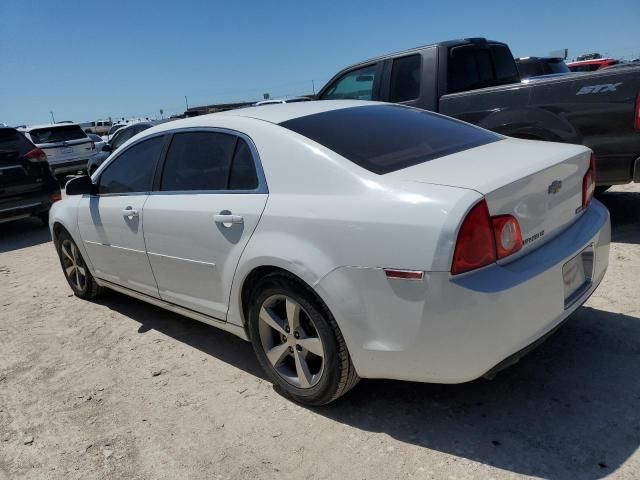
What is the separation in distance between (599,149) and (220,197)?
11.4 ft

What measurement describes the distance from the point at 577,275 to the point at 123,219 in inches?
116

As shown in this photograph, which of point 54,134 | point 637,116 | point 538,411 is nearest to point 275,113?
point 538,411

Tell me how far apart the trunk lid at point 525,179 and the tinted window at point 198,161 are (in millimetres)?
1141

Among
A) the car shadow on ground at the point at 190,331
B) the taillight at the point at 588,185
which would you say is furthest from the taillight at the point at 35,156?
the taillight at the point at 588,185

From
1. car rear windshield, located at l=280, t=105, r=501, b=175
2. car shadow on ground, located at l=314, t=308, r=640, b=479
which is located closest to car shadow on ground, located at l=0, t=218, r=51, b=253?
car rear windshield, located at l=280, t=105, r=501, b=175

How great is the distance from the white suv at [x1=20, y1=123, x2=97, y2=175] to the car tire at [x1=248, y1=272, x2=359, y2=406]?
1281 cm

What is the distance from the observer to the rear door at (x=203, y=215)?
2.98 metres

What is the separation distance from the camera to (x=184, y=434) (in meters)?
2.86

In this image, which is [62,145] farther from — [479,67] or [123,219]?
[123,219]

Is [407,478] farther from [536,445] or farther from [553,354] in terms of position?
[553,354]

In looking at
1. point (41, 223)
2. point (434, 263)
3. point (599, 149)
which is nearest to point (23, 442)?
point (434, 263)

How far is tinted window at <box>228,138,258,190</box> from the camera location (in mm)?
2994

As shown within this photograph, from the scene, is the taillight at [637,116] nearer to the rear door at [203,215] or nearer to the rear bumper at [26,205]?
the rear door at [203,215]

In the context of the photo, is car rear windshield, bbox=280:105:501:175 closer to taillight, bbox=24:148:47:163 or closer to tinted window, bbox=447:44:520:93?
tinted window, bbox=447:44:520:93
